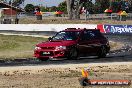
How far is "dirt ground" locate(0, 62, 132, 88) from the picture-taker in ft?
40.9

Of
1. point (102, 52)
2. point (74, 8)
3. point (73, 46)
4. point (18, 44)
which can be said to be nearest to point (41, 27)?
point (18, 44)

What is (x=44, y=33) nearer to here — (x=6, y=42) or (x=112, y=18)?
(x=6, y=42)

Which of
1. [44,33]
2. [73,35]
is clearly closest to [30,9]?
[44,33]

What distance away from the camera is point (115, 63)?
1841cm

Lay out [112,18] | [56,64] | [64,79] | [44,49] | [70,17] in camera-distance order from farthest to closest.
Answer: [70,17]
[112,18]
[44,49]
[56,64]
[64,79]

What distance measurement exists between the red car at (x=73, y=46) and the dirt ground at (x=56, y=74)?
2581 millimetres

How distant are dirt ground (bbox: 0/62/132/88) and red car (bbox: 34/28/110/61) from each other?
2.58 metres

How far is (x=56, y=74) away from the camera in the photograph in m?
15.0

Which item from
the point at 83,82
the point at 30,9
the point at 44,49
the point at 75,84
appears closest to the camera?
the point at 83,82

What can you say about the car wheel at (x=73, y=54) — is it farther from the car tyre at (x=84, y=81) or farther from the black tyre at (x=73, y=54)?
the car tyre at (x=84, y=81)

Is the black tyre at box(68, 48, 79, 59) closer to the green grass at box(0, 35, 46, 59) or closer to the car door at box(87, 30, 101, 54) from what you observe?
the car door at box(87, 30, 101, 54)

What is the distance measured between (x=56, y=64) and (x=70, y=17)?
4831cm

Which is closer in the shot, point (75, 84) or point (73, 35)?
point (75, 84)

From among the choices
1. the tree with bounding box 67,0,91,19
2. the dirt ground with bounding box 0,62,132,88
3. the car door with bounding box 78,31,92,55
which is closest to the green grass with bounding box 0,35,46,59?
the car door with bounding box 78,31,92,55
